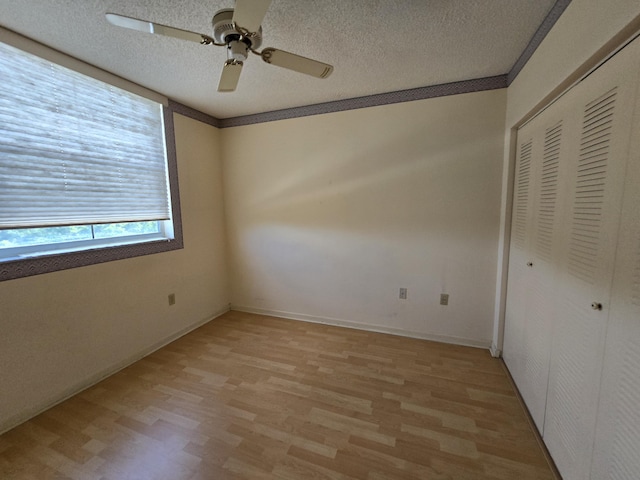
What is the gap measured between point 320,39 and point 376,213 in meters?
1.51

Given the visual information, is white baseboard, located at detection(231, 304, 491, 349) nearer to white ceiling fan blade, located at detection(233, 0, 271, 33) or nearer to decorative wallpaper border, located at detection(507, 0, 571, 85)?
decorative wallpaper border, located at detection(507, 0, 571, 85)

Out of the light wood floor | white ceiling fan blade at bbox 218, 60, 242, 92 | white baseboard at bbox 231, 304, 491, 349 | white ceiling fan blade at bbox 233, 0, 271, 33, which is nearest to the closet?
the light wood floor

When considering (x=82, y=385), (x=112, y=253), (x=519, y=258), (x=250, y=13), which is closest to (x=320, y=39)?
(x=250, y=13)

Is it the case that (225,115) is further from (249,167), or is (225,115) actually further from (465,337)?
(465,337)

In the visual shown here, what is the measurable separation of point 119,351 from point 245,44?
2.49 metres

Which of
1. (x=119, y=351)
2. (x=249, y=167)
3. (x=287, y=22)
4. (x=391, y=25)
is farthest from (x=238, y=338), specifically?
(x=391, y=25)

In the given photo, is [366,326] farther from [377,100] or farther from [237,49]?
[237,49]

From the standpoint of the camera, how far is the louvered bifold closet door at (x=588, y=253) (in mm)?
934

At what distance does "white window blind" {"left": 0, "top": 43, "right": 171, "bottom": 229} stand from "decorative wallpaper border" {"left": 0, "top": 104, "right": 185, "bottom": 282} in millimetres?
119

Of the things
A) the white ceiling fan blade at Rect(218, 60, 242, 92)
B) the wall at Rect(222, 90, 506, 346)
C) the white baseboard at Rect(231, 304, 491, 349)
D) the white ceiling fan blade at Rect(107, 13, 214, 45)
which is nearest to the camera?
the white ceiling fan blade at Rect(107, 13, 214, 45)

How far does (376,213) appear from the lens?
2.58 metres

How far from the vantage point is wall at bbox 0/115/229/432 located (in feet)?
5.23

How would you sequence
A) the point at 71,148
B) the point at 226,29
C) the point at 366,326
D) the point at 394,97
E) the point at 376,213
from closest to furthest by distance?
the point at 226,29 < the point at 71,148 < the point at 394,97 < the point at 376,213 < the point at 366,326

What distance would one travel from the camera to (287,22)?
1.45 meters
